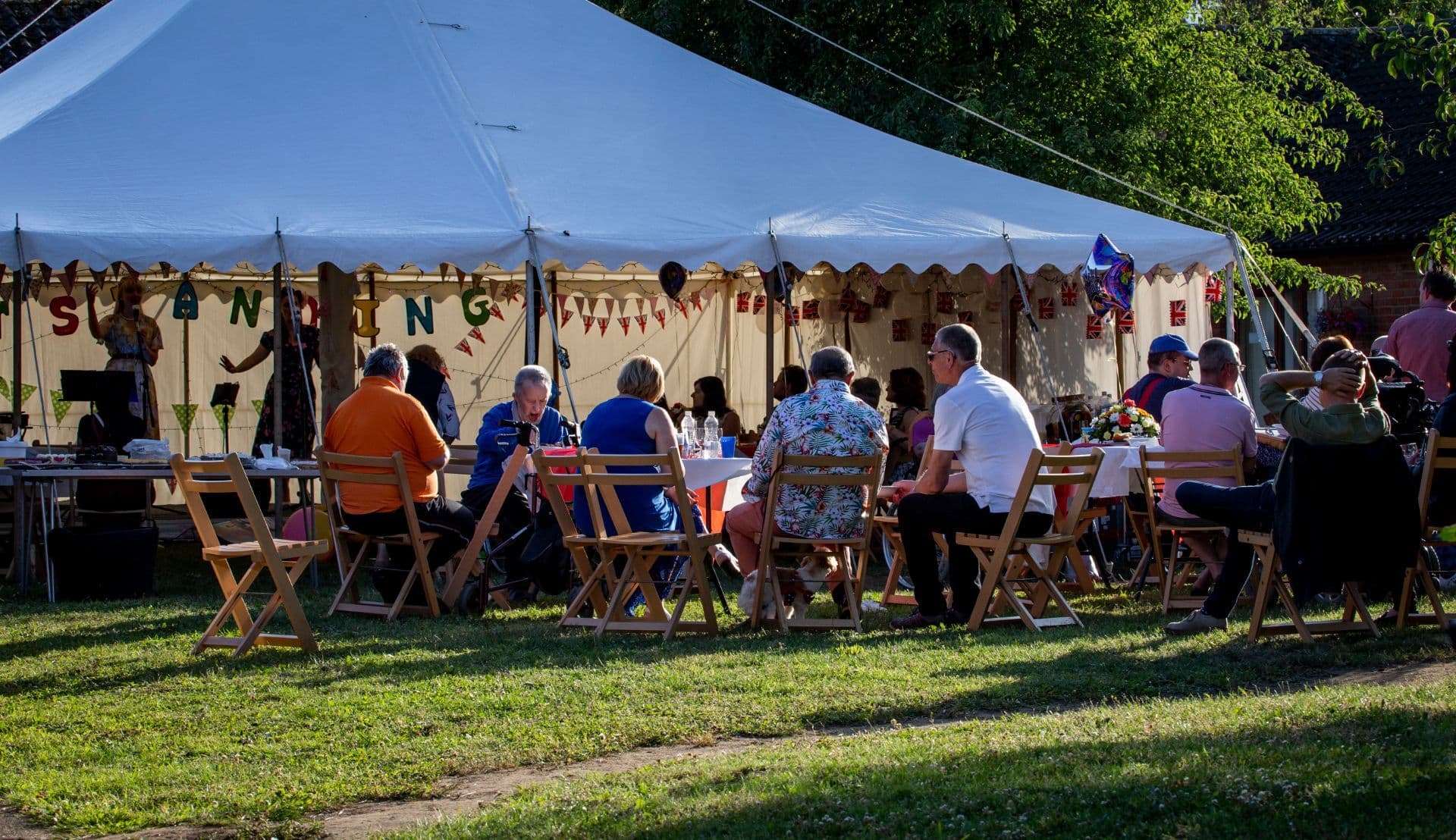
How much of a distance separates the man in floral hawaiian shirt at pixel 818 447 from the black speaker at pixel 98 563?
144 inches

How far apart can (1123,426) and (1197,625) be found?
2.01 m

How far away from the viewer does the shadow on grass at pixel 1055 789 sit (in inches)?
148

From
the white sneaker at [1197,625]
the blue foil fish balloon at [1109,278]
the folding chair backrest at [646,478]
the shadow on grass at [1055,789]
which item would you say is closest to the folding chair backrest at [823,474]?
the folding chair backrest at [646,478]

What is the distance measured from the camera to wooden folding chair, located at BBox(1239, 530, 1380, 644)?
6.62 m

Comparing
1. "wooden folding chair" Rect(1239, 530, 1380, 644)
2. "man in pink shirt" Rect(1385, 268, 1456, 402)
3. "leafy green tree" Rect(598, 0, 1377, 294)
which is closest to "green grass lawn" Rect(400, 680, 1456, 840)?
"wooden folding chair" Rect(1239, 530, 1380, 644)

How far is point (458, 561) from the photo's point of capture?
820cm

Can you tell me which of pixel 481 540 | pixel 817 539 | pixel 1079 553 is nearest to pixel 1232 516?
pixel 817 539

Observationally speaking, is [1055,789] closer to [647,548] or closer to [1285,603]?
[1285,603]

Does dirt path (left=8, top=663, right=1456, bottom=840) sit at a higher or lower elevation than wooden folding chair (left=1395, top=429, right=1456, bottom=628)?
lower

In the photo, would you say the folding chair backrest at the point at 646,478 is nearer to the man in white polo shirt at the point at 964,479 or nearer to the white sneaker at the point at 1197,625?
the man in white polo shirt at the point at 964,479

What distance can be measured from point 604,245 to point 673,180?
1.17 meters

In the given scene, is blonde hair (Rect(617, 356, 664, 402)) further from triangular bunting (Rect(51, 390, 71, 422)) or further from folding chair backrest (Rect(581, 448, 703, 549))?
triangular bunting (Rect(51, 390, 71, 422))

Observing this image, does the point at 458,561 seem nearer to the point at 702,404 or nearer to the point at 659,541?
the point at 659,541

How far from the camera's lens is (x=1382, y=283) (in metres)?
19.3
